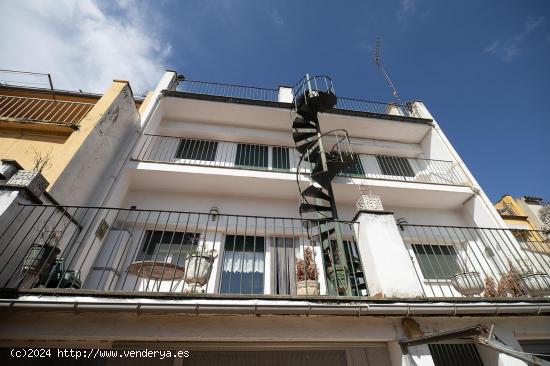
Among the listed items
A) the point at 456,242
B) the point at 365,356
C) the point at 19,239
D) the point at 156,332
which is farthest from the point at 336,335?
the point at 456,242

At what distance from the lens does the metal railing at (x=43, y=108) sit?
668 centimetres

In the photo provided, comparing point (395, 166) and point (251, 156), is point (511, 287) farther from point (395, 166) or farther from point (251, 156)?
point (251, 156)

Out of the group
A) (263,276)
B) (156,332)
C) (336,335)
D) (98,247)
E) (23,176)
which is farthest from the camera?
(263,276)

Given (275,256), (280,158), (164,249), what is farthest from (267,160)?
(164,249)

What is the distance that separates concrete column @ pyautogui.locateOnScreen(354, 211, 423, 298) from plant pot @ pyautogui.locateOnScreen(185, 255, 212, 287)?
8.49 ft

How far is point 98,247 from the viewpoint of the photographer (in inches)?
197

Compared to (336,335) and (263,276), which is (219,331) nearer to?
(336,335)

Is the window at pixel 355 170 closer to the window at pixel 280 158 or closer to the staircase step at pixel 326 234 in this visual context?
the window at pixel 280 158

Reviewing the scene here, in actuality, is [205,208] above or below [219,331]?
above

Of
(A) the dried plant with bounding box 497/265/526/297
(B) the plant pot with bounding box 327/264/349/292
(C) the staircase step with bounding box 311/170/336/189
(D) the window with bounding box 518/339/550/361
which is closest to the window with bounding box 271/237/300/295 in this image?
(B) the plant pot with bounding box 327/264/349/292

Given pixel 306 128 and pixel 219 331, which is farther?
pixel 306 128

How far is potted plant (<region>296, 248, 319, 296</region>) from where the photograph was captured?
425 centimetres

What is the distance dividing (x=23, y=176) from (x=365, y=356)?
222 inches

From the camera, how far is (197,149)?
7.88 m
